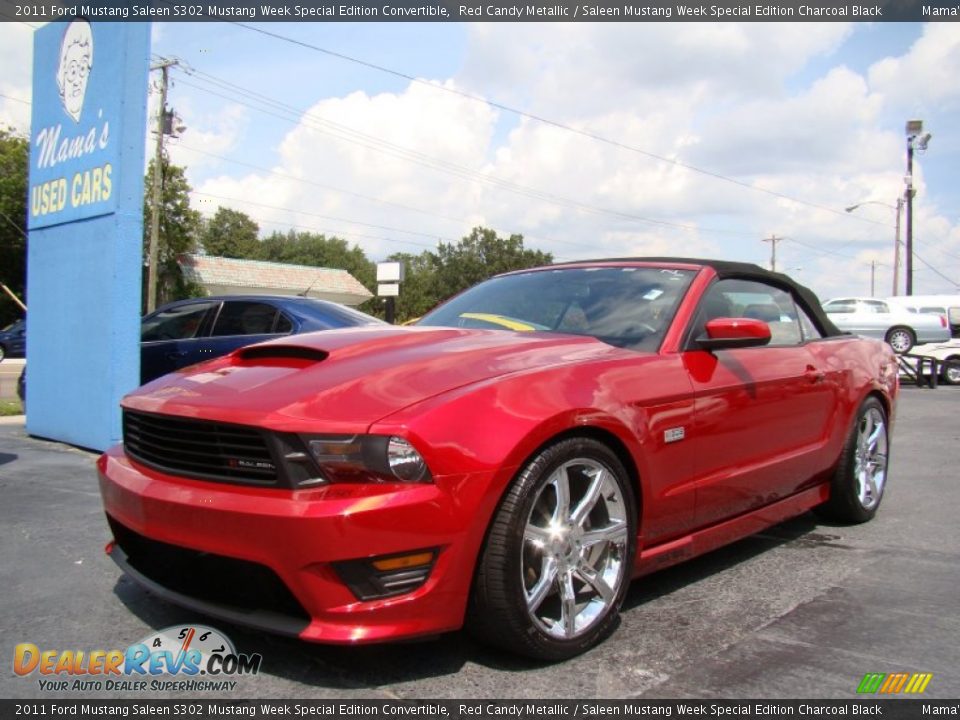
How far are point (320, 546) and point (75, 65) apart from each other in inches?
259

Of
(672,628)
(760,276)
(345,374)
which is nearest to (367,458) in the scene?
(345,374)

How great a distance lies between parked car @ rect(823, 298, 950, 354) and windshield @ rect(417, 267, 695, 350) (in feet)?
65.4

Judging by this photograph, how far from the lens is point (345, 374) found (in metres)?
2.65

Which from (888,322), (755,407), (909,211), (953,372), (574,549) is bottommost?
(574,549)

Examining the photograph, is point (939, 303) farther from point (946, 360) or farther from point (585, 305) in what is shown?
point (585, 305)

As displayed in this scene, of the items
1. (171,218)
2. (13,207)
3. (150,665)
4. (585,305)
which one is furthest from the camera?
(171,218)

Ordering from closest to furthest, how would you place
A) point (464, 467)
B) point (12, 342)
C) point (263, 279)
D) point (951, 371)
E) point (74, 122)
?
point (464, 467) → point (74, 122) → point (951, 371) → point (12, 342) → point (263, 279)

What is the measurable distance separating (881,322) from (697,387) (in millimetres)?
22137

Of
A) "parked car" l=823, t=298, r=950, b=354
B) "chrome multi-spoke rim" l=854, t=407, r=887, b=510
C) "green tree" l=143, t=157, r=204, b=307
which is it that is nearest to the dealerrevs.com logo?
"chrome multi-spoke rim" l=854, t=407, r=887, b=510

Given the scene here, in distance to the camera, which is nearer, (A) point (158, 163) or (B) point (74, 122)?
(B) point (74, 122)

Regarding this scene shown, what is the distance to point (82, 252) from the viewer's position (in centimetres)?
686

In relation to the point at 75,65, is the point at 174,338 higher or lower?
lower

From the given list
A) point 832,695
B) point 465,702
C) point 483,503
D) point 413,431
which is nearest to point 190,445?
point 413,431

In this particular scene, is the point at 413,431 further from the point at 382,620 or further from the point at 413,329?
the point at 413,329
